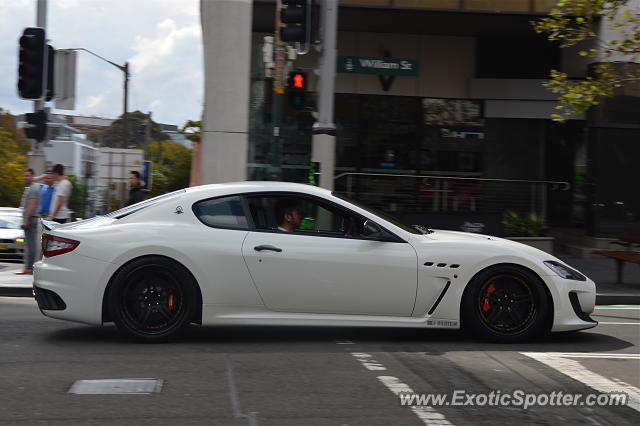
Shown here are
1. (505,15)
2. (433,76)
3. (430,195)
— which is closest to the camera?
(430,195)

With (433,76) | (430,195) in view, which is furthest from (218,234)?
(433,76)

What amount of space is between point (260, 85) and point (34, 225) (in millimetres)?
9535

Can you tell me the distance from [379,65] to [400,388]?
15680mm

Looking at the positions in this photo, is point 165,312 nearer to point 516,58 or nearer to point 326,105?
point 326,105

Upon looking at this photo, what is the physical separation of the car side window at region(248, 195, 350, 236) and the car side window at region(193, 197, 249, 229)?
0.11 meters

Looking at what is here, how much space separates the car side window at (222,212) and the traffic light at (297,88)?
5.58 m

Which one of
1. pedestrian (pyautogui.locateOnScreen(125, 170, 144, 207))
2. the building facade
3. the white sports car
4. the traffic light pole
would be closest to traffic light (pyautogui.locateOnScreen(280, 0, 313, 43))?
pedestrian (pyautogui.locateOnScreen(125, 170, 144, 207))

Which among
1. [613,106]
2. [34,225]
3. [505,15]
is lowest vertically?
[34,225]

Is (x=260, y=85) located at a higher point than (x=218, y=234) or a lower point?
higher

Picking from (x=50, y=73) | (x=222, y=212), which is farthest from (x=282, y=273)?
(x=50, y=73)

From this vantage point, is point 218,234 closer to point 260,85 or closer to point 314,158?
point 314,158

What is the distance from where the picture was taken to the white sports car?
7.04 metres

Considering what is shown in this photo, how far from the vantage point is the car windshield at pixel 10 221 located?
1867cm

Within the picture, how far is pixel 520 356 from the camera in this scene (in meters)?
6.77
